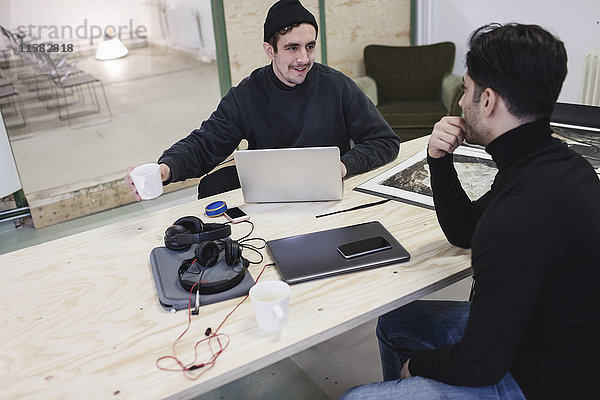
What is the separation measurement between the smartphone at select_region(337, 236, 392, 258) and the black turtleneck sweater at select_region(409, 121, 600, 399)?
0.36 m

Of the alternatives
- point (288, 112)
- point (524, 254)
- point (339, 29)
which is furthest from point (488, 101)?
point (339, 29)

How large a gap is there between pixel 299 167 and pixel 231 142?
715 millimetres

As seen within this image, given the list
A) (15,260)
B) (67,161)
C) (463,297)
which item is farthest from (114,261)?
(67,161)

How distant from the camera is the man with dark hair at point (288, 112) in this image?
226cm

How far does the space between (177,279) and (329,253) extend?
41 centimetres

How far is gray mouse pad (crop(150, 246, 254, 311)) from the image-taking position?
1382 millimetres

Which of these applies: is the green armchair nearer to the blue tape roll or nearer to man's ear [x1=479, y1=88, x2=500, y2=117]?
the blue tape roll

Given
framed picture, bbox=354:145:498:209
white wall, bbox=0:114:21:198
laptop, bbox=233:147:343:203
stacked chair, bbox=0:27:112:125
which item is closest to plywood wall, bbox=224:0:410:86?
stacked chair, bbox=0:27:112:125

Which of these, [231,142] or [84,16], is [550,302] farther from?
[84,16]

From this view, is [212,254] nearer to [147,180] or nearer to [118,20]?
[147,180]

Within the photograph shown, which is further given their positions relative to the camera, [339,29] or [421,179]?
[339,29]

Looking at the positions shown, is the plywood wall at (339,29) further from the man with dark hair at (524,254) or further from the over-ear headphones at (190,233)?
the man with dark hair at (524,254)

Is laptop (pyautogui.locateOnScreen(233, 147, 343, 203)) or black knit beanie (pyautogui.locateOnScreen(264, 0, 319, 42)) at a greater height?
black knit beanie (pyautogui.locateOnScreen(264, 0, 319, 42))

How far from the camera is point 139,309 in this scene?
4.58ft
